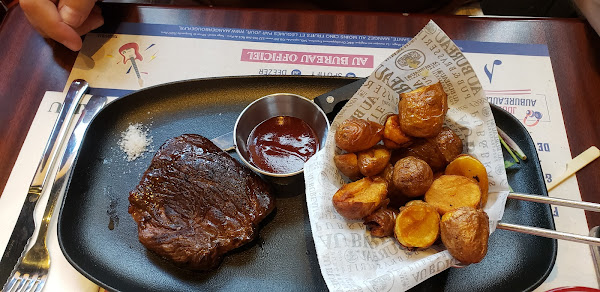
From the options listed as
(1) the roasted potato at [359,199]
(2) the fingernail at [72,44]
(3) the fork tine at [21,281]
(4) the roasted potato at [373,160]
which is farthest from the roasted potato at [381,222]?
(2) the fingernail at [72,44]

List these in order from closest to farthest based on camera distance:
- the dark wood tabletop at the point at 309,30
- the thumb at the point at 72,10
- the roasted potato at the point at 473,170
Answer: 1. the roasted potato at the point at 473,170
2. the dark wood tabletop at the point at 309,30
3. the thumb at the point at 72,10

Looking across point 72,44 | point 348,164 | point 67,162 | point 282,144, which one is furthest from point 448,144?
point 72,44

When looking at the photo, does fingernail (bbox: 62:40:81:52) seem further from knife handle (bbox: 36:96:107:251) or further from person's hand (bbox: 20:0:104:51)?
knife handle (bbox: 36:96:107:251)

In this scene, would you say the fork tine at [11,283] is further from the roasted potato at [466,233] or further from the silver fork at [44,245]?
the roasted potato at [466,233]

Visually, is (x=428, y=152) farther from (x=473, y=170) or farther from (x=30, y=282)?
(x=30, y=282)

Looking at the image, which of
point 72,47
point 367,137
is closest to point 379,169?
point 367,137
